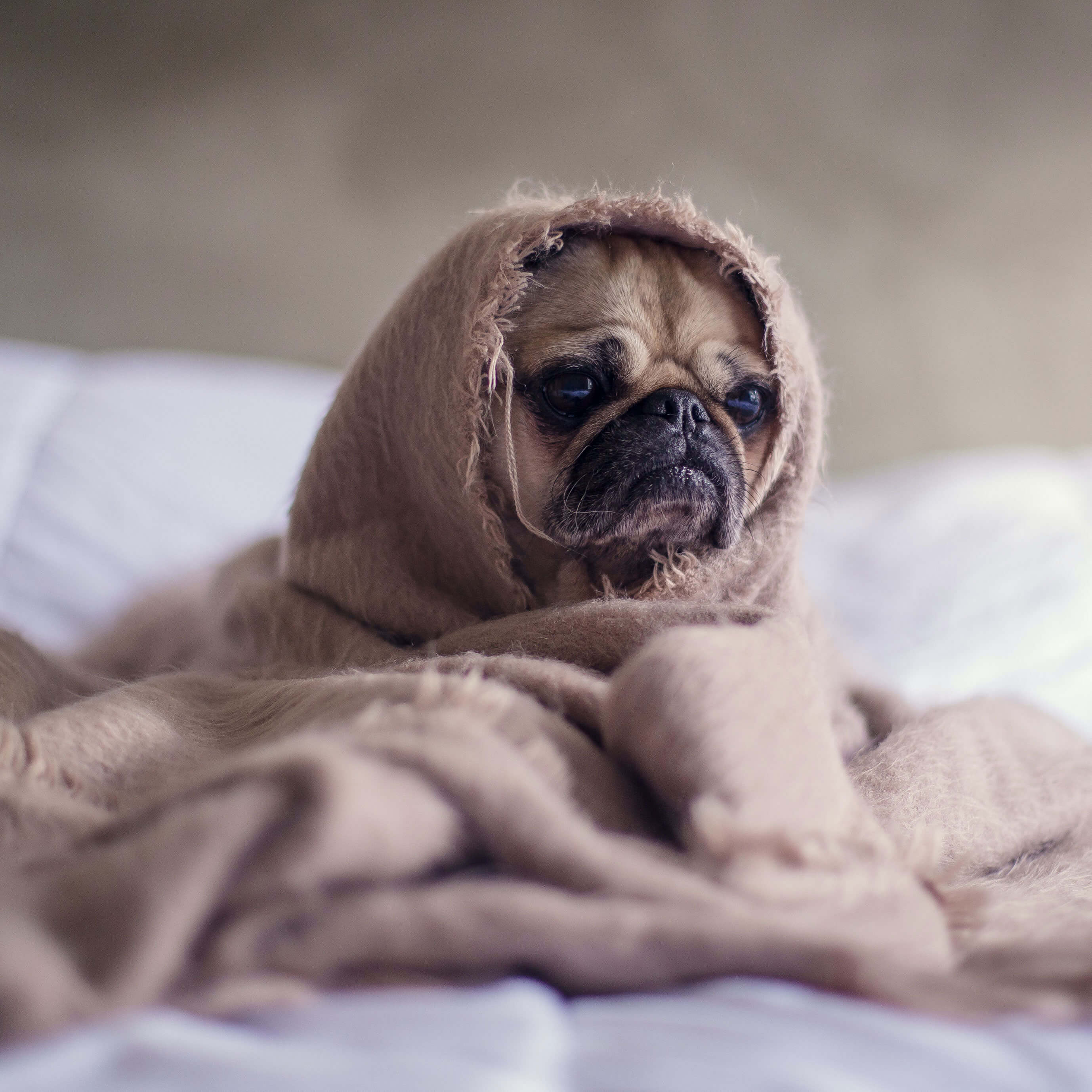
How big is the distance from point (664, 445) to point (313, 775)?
0.61 m

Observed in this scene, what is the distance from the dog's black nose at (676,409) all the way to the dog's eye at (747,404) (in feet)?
0.21

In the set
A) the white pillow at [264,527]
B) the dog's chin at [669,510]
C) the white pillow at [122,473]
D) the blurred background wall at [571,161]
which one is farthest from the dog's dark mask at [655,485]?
the blurred background wall at [571,161]

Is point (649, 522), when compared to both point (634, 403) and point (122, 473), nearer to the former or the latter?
point (634, 403)

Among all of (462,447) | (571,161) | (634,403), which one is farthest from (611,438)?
(571,161)

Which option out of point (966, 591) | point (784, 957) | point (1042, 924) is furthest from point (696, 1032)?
point (966, 591)

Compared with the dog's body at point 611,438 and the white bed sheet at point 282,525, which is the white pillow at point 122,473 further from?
the dog's body at point 611,438

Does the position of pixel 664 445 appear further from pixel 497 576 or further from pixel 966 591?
pixel 966 591

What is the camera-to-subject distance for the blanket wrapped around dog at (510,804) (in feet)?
1.57

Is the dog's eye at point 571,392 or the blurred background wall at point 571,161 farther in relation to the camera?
the blurred background wall at point 571,161

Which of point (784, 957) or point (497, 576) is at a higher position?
point (497, 576)

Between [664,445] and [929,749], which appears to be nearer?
[929,749]

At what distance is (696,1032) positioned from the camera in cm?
46

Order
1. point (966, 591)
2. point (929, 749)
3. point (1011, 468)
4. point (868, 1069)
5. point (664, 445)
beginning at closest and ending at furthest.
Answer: point (868, 1069) < point (929, 749) < point (664, 445) < point (966, 591) < point (1011, 468)

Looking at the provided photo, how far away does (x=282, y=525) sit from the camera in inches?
72.9
